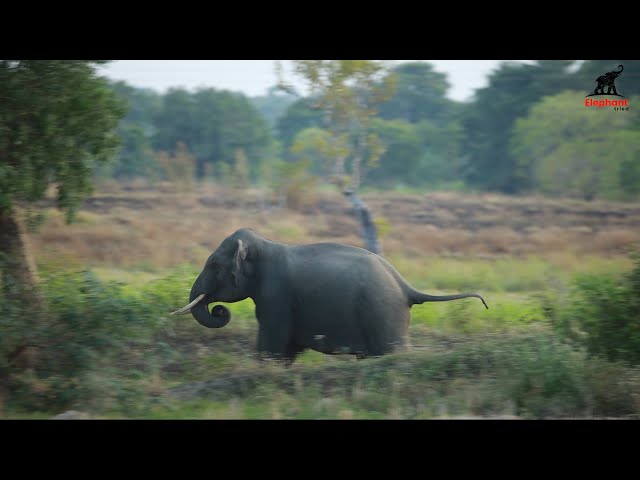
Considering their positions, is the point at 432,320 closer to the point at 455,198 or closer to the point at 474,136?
the point at 455,198

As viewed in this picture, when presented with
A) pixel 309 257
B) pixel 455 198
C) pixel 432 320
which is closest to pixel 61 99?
pixel 309 257

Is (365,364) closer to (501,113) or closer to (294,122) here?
(501,113)

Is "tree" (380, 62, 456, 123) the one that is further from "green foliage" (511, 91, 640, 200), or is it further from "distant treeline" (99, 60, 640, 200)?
"green foliage" (511, 91, 640, 200)

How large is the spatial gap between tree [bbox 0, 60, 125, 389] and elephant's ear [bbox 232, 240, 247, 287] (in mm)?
2196

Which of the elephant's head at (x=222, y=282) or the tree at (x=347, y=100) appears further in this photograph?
the tree at (x=347, y=100)

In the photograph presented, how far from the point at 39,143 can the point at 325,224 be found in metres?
14.9

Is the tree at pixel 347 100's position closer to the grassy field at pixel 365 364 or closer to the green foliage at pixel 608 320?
the grassy field at pixel 365 364

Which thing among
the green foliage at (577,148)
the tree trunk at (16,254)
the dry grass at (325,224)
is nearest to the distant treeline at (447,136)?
the green foliage at (577,148)

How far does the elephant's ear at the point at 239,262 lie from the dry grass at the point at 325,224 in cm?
814

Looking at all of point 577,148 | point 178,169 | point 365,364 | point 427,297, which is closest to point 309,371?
point 365,364

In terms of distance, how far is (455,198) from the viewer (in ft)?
95.3

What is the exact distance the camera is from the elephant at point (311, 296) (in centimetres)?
841

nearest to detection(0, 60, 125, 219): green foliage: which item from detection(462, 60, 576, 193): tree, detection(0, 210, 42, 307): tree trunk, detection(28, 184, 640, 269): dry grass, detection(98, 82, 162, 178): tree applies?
detection(0, 210, 42, 307): tree trunk

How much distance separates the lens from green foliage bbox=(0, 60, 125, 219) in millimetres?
8546
